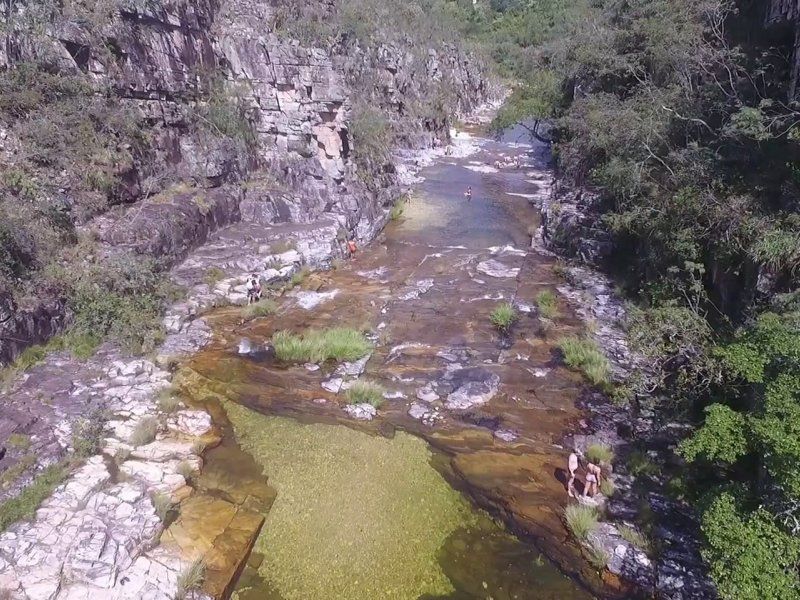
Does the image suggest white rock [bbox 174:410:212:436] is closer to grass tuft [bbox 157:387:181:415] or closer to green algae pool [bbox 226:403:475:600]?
grass tuft [bbox 157:387:181:415]

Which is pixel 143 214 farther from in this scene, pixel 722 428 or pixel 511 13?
pixel 511 13

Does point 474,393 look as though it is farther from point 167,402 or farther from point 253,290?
point 253,290

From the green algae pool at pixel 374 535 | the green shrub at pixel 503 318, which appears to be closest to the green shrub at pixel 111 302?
the green algae pool at pixel 374 535

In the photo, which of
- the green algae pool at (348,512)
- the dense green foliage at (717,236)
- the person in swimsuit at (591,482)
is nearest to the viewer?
the dense green foliage at (717,236)

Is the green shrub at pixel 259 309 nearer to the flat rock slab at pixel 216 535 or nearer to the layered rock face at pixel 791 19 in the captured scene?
the flat rock slab at pixel 216 535

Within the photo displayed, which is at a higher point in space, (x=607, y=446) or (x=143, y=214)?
(x=143, y=214)

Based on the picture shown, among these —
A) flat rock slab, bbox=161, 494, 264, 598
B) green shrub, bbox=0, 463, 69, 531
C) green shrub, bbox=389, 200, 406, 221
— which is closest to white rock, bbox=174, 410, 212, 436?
flat rock slab, bbox=161, 494, 264, 598

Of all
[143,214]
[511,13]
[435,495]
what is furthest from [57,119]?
[511,13]
